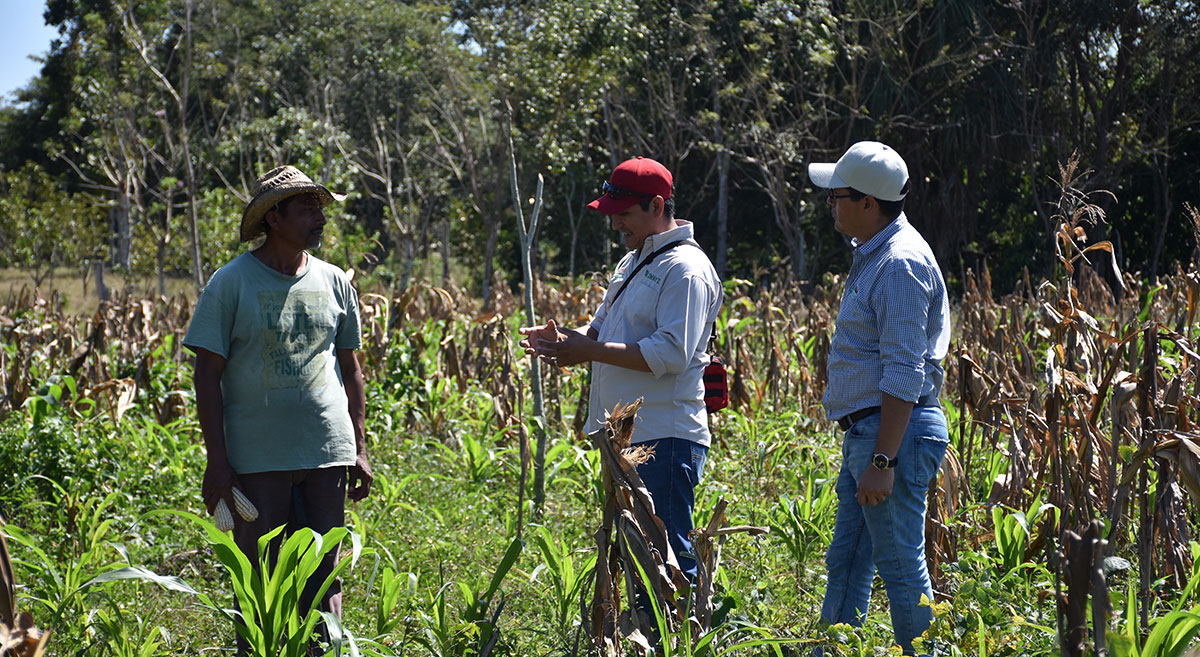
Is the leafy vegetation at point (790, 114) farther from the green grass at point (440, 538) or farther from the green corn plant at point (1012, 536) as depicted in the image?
the green corn plant at point (1012, 536)

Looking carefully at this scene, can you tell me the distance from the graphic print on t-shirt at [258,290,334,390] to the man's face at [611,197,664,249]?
0.92 meters

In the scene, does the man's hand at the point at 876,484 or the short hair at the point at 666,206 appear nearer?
the man's hand at the point at 876,484

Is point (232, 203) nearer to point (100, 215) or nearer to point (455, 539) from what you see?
point (100, 215)

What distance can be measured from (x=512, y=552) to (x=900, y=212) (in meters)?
1.36

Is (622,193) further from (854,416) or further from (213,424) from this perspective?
(213,424)

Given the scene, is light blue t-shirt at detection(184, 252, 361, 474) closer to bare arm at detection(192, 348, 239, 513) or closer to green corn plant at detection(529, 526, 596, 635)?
bare arm at detection(192, 348, 239, 513)

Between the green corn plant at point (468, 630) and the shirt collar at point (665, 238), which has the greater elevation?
the shirt collar at point (665, 238)

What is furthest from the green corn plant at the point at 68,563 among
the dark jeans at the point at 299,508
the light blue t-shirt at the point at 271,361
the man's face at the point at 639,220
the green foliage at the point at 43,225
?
the green foliage at the point at 43,225

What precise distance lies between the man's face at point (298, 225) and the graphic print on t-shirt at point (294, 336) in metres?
0.15

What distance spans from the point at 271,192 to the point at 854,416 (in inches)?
68.4

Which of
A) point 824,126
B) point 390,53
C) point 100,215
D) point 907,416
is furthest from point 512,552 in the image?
point 100,215

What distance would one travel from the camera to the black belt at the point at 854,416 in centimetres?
275

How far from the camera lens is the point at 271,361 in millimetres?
3082

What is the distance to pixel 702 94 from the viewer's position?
1925 cm
